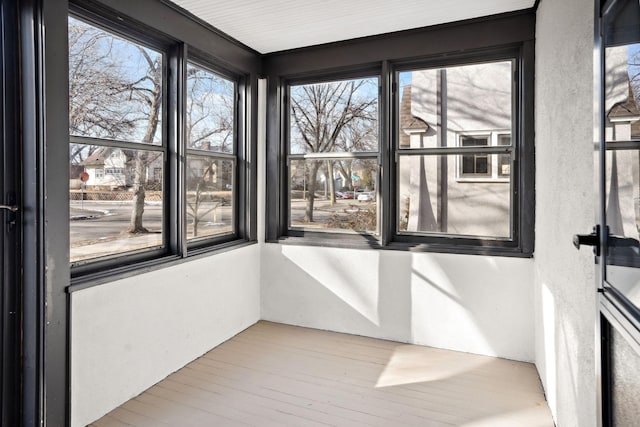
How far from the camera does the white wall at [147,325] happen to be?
2.32 metres

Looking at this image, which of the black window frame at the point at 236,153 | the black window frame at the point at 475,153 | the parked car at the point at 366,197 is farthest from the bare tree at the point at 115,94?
the black window frame at the point at 475,153

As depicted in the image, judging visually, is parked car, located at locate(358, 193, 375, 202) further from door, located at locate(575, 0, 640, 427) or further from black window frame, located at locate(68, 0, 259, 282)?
door, located at locate(575, 0, 640, 427)

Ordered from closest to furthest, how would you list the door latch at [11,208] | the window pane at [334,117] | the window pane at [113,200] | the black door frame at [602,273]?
the black door frame at [602,273]
the door latch at [11,208]
the window pane at [113,200]
the window pane at [334,117]

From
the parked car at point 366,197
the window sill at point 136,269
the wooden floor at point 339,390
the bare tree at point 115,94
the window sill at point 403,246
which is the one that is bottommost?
the wooden floor at point 339,390

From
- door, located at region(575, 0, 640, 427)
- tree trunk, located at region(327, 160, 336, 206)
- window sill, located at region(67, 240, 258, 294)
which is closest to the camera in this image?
door, located at region(575, 0, 640, 427)

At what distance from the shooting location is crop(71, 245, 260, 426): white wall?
7.61 ft

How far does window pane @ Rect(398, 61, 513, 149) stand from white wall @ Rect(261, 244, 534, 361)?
3.35ft

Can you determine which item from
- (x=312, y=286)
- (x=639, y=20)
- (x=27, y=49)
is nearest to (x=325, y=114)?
(x=312, y=286)

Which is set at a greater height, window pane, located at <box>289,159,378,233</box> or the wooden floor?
window pane, located at <box>289,159,378,233</box>

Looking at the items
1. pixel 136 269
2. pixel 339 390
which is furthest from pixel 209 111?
pixel 339 390

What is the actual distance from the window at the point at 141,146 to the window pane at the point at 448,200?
1.61m

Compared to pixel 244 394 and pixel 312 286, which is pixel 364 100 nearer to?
pixel 312 286

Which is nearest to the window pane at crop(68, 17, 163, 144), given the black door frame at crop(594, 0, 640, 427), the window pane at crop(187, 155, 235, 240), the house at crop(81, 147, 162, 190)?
the house at crop(81, 147, 162, 190)

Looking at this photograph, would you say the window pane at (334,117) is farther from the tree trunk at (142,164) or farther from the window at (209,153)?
the tree trunk at (142,164)
